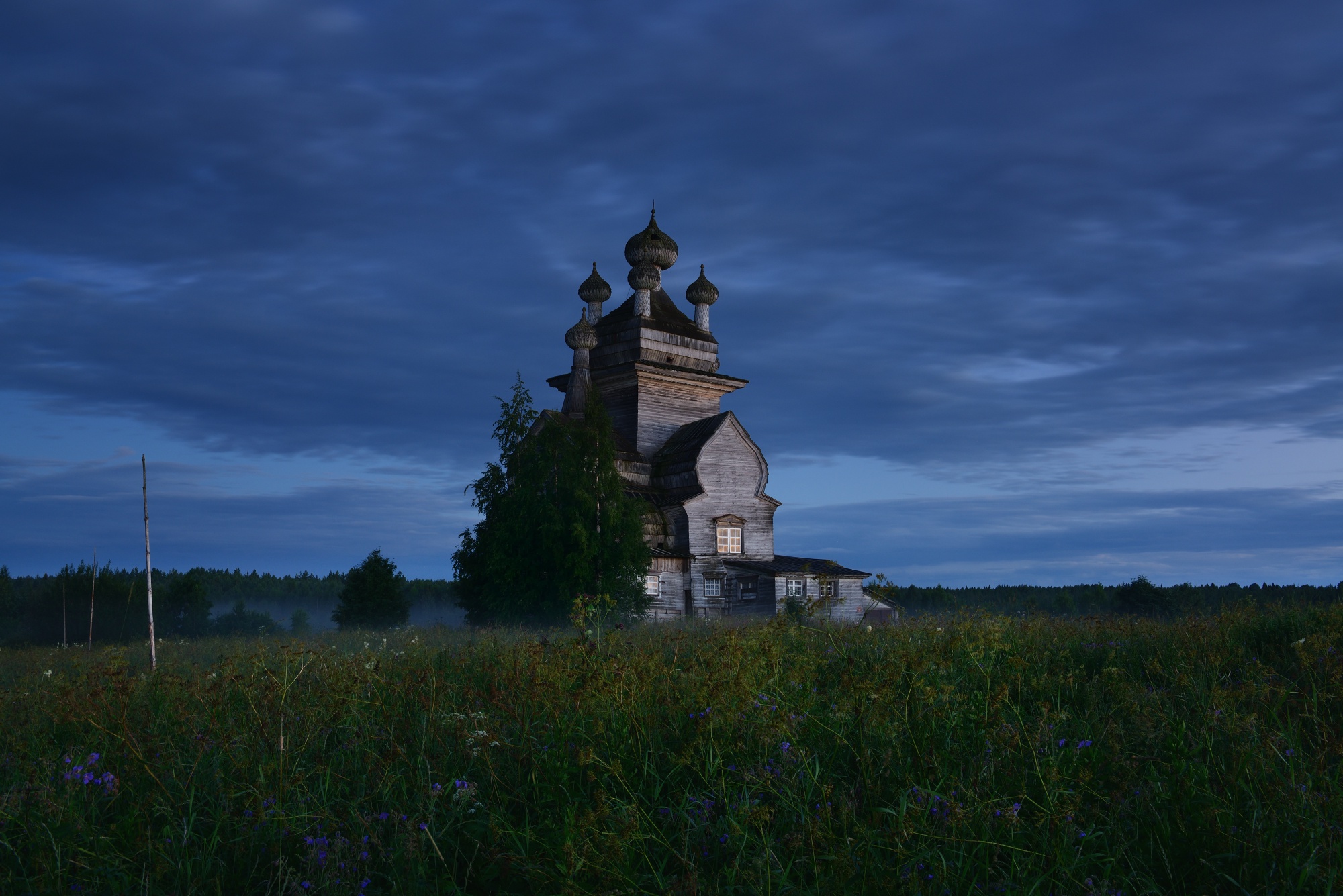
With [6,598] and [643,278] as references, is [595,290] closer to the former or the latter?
[643,278]

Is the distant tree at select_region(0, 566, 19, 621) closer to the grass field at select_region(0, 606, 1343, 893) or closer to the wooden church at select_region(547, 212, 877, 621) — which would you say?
the wooden church at select_region(547, 212, 877, 621)

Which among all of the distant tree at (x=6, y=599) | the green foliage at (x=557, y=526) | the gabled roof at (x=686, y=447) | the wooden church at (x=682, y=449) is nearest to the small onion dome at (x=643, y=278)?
the wooden church at (x=682, y=449)

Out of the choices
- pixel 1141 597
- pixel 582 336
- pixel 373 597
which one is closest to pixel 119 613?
pixel 373 597

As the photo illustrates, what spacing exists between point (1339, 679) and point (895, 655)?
326 centimetres

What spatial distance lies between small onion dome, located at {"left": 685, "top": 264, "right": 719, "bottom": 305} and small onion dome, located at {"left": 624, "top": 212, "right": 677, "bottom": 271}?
1757 mm

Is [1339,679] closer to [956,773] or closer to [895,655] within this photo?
[895,655]

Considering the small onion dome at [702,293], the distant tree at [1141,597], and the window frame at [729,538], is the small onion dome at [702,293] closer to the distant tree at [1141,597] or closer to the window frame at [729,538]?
the window frame at [729,538]

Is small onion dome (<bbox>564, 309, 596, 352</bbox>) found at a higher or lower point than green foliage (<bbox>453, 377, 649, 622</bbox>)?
higher

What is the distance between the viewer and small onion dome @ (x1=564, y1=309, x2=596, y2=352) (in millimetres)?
40156

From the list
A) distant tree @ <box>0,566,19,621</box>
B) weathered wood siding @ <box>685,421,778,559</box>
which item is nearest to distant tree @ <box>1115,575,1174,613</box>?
weathered wood siding @ <box>685,421,778,559</box>

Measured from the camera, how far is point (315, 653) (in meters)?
9.13

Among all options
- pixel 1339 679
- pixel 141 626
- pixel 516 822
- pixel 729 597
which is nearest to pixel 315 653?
pixel 516 822

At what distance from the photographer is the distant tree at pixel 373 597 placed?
3703 centimetres

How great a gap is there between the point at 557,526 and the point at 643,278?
49.7 feet
